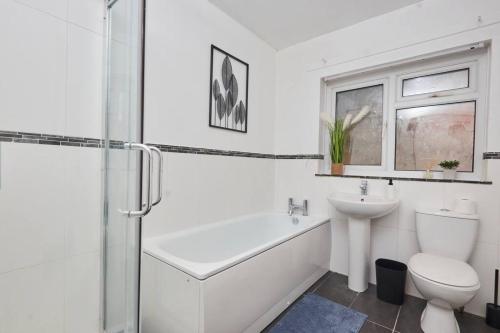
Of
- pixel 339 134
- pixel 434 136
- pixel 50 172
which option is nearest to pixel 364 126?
pixel 339 134

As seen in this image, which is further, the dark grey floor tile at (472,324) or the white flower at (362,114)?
the white flower at (362,114)

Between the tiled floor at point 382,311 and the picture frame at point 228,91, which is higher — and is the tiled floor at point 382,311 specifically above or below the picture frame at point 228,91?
below

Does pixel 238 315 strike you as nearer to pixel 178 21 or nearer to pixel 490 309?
pixel 490 309

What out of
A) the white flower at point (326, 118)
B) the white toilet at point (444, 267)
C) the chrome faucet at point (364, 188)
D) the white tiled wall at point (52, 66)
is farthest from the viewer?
the white flower at point (326, 118)

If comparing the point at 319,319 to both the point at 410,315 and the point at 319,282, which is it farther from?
the point at 410,315

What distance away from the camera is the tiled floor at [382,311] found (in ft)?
5.27

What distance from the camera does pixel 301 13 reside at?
2.18 metres

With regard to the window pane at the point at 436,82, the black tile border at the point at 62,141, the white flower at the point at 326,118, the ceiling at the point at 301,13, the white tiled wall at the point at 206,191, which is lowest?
the white tiled wall at the point at 206,191

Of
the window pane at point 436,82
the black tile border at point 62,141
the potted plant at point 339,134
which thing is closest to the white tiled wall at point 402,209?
the potted plant at point 339,134

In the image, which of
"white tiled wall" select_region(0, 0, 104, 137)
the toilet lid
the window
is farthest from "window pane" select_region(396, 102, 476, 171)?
"white tiled wall" select_region(0, 0, 104, 137)

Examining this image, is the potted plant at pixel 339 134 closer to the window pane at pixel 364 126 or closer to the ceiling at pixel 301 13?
the window pane at pixel 364 126

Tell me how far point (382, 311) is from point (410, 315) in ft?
0.61

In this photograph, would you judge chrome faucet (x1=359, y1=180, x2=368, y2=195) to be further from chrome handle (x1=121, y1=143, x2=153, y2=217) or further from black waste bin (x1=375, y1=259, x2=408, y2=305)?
chrome handle (x1=121, y1=143, x2=153, y2=217)

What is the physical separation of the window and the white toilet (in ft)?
1.61
